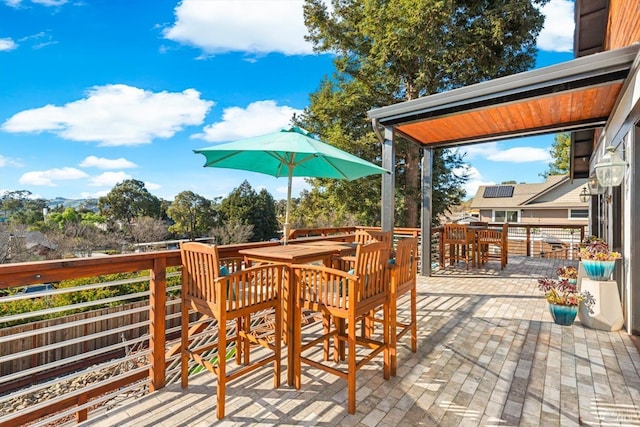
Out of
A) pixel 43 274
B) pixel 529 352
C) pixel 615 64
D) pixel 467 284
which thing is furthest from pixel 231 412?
pixel 467 284


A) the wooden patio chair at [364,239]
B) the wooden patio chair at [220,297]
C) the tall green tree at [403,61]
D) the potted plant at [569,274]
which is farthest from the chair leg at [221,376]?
the tall green tree at [403,61]

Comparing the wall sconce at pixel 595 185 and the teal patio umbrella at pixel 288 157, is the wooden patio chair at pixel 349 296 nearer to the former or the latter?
the teal patio umbrella at pixel 288 157

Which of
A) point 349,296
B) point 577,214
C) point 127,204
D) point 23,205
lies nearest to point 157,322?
point 349,296

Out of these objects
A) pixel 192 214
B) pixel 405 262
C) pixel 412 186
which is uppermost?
pixel 412 186

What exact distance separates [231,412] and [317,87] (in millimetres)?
14678

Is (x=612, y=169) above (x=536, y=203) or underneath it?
underneath

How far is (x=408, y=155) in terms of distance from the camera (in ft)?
39.6

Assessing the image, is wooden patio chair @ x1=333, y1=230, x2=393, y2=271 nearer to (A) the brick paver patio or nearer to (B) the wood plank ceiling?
(A) the brick paver patio

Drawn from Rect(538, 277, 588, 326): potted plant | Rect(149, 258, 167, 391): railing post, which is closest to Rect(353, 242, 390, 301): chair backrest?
Rect(149, 258, 167, 391): railing post

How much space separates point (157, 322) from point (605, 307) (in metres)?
4.63

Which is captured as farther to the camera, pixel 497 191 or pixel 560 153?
pixel 497 191

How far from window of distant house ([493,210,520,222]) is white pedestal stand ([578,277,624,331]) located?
19.3m

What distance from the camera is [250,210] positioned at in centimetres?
2888

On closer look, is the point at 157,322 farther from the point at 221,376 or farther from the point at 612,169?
the point at 612,169
